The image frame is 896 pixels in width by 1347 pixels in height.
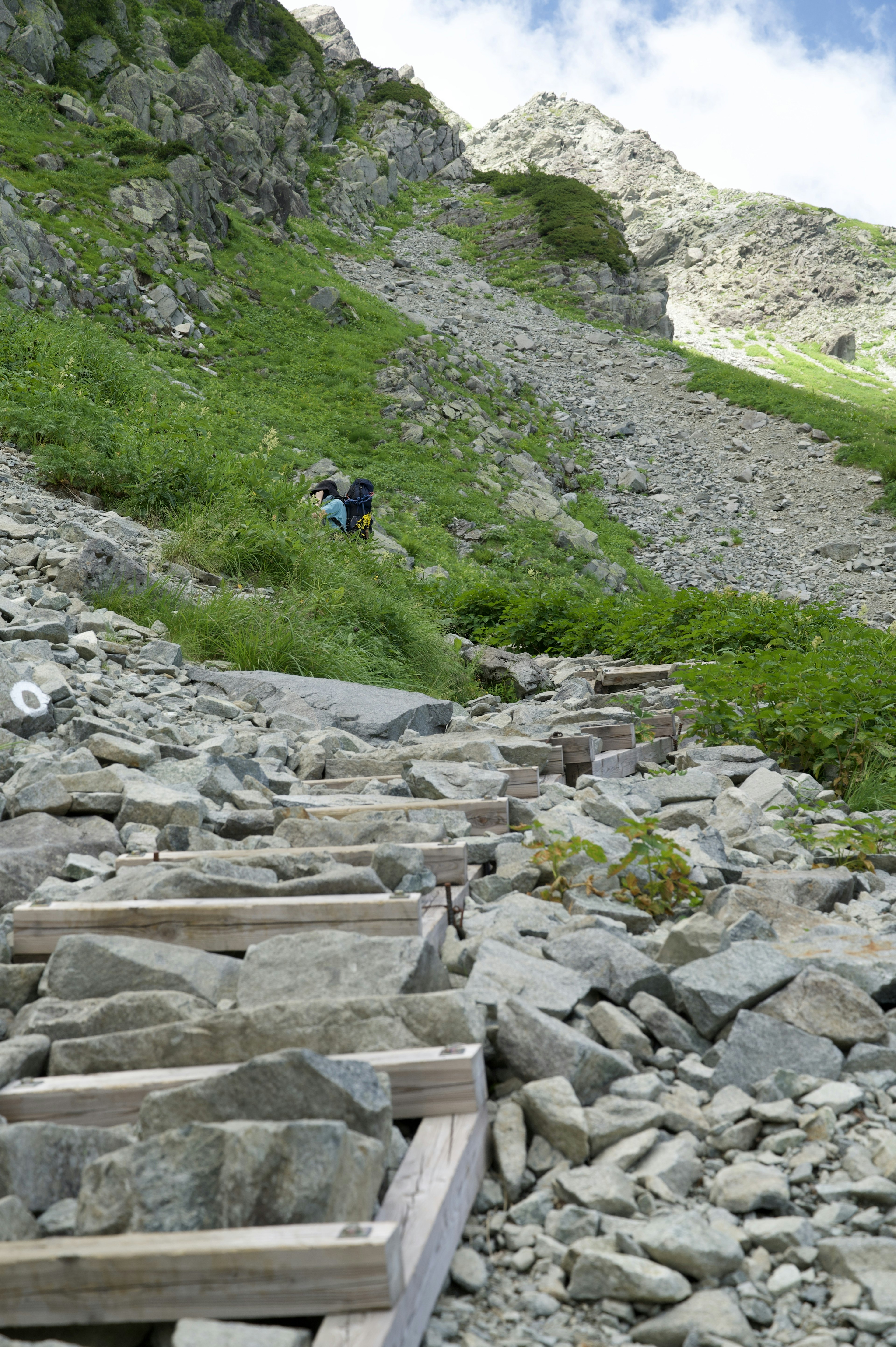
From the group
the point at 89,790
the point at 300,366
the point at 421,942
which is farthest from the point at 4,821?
the point at 300,366

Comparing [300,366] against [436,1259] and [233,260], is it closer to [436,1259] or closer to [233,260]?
[233,260]

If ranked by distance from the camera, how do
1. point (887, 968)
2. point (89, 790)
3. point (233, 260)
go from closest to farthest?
point (887, 968) → point (89, 790) → point (233, 260)

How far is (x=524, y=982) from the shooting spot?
246 cm

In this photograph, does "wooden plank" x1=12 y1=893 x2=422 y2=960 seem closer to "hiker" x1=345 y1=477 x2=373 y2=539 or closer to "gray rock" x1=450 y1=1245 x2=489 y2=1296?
"gray rock" x1=450 y1=1245 x2=489 y2=1296

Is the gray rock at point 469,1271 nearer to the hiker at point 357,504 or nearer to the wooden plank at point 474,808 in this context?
the wooden plank at point 474,808

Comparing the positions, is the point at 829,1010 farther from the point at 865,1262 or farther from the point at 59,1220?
the point at 59,1220

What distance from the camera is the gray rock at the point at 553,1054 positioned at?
2182mm

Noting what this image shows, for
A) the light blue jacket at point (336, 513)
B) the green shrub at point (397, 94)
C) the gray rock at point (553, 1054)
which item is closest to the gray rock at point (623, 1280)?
the gray rock at point (553, 1054)

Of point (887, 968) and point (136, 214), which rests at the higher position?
point (136, 214)

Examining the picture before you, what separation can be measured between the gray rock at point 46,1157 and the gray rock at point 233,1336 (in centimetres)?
42

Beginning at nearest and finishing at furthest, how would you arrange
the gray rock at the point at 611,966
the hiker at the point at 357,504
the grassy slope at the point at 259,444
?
the gray rock at the point at 611,966 < the grassy slope at the point at 259,444 < the hiker at the point at 357,504

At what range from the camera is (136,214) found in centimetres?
2377

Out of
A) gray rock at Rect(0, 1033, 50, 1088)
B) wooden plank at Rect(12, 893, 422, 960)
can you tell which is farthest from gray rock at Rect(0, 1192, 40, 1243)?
wooden plank at Rect(12, 893, 422, 960)

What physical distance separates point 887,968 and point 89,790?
3053 mm
